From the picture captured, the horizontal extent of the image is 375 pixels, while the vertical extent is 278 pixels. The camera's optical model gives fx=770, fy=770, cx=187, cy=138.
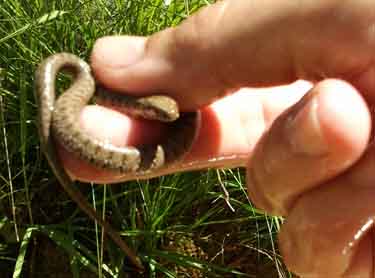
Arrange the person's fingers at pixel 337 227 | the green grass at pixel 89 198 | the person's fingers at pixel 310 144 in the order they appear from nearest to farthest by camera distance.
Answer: the person's fingers at pixel 310 144
the person's fingers at pixel 337 227
the green grass at pixel 89 198

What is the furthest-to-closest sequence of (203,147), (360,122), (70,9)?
(70,9)
(203,147)
(360,122)

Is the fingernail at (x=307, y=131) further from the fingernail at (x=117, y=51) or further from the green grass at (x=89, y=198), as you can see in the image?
the green grass at (x=89, y=198)

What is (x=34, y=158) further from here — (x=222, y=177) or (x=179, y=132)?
(x=179, y=132)


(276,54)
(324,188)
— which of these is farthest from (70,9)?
(324,188)

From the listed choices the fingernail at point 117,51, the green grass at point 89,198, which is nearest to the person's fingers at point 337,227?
the fingernail at point 117,51

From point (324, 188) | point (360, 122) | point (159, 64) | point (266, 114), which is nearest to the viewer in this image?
point (360, 122)

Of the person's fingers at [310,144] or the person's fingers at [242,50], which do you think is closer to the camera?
the person's fingers at [310,144]

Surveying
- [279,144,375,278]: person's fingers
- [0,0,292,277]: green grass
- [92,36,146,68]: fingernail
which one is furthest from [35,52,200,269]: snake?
[0,0,292,277]: green grass
